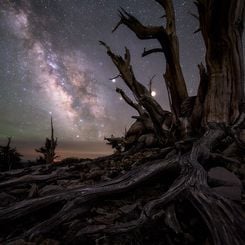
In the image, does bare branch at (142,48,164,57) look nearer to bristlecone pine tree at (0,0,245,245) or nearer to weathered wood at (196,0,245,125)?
bristlecone pine tree at (0,0,245,245)

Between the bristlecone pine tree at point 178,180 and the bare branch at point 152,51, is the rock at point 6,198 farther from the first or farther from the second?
the bare branch at point 152,51

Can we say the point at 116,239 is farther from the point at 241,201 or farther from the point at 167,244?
the point at 241,201

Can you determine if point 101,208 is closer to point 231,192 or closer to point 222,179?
point 231,192

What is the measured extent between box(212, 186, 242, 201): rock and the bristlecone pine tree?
7.7 inches

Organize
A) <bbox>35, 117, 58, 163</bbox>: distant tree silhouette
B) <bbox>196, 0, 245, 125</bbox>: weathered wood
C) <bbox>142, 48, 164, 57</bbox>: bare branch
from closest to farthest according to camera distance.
Result: <bbox>196, 0, 245, 125</bbox>: weathered wood < <bbox>142, 48, 164, 57</bbox>: bare branch < <bbox>35, 117, 58, 163</bbox>: distant tree silhouette

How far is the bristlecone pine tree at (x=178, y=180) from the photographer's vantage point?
1.92 meters

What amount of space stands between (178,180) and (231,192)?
0.60 metres

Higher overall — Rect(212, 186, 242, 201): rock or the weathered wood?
the weathered wood

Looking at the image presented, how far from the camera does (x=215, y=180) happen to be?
291cm

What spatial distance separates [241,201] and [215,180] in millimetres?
488

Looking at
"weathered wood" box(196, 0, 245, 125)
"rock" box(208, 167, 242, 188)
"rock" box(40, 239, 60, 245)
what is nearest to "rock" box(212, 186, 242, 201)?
"rock" box(208, 167, 242, 188)

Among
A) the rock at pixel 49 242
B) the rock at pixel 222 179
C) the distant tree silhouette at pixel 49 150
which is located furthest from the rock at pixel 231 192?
the distant tree silhouette at pixel 49 150

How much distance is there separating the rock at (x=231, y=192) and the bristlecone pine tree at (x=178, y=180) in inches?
7.7

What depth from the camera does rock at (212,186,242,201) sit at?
8.18 feet
